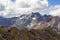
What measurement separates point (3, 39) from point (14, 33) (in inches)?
2069

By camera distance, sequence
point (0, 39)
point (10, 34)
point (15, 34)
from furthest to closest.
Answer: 1. point (15, 34)
2. point (10, 34)
3. point (0, 39)

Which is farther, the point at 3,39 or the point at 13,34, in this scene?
the point at 13,34

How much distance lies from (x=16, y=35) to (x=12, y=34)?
415 inches

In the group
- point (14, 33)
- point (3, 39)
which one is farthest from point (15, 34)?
point (3, 39)

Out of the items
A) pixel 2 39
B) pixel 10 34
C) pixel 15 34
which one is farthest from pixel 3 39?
pixel 15 34

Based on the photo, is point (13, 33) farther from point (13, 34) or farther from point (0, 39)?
point (0, 39)

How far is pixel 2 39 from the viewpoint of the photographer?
476 feet

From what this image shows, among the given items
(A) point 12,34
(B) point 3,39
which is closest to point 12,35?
(A) point 12,34

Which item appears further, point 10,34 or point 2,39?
point 10,34

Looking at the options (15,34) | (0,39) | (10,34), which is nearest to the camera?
A: (0,39)

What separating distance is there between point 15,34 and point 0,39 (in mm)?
56783

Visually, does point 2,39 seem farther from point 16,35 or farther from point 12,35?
point 16,35

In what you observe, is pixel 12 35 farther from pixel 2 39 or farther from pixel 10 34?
pixel 2 39

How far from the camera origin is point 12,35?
188 metres
